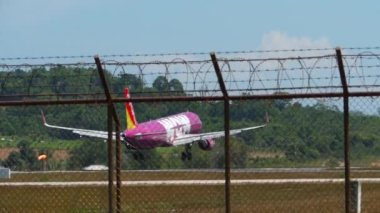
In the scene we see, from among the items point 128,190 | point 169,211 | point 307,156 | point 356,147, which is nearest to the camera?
point 169,211

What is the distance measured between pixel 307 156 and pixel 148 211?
411 centimetres

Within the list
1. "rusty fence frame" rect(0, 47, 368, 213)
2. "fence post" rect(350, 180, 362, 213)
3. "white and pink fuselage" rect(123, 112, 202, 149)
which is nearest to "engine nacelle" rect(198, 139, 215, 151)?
"white and pink fuselage" rect(123, 112, 202, 149)

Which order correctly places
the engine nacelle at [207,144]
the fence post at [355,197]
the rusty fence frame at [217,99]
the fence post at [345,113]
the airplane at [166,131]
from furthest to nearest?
the airplane at [166,131] < the engine nacelle at [207,144] < the fence post at [355,197] < the rusty fence frame at [217,99] < the fence post at [345,113]

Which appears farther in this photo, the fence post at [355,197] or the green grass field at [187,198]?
the green grass field at [187,198]

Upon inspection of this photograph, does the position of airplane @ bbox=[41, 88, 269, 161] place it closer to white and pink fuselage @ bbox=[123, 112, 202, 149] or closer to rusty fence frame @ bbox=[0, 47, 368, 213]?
white and pink fuselage @ bbox=[123, 112, 202, 149]

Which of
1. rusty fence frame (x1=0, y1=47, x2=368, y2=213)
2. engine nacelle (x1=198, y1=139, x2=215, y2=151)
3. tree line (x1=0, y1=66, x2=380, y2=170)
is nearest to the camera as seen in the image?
rusty fence frame (x1=0, y1=47, x2=368, y2=213)

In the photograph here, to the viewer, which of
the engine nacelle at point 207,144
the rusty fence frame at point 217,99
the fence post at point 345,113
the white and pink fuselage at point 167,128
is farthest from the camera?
the white and pink fuselage at point 167,128

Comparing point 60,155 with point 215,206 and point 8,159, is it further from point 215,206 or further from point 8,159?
point 215,206

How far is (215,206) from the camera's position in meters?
24.4

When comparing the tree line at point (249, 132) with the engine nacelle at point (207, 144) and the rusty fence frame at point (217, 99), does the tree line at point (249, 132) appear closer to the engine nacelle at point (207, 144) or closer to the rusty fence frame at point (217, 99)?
the rusty fence frame at point (217, 99)

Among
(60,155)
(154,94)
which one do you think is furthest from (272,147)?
(154,94)

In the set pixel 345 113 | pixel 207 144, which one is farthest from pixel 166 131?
pixel 345 113

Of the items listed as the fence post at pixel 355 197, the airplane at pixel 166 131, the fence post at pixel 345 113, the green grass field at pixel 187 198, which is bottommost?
the green grass field at pixel 187 198

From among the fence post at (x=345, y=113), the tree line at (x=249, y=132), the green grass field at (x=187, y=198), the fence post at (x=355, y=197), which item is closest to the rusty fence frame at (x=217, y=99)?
the fence post at (x=345, y=113)
